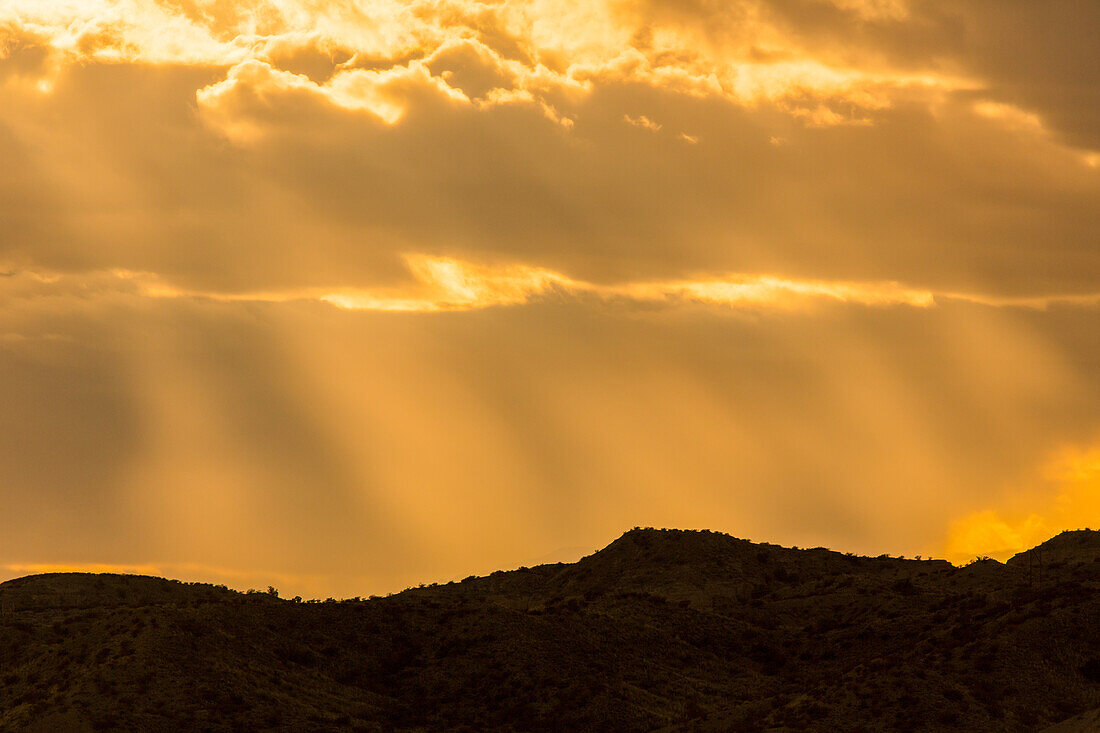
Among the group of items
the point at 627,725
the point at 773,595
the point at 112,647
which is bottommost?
the point at 627,725

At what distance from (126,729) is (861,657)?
2296 inches

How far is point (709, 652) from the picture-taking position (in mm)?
105438

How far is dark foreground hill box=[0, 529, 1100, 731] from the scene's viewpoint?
3063 inches

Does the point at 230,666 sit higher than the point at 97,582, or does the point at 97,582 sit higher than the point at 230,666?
the point at 97,582

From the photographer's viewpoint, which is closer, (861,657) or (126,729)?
(126,729)

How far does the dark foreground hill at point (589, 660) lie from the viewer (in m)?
77.8

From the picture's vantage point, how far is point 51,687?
84375mm

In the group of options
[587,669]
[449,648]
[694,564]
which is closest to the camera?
[587,669]

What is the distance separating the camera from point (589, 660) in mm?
94938

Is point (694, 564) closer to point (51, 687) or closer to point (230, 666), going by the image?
point (230, 666)

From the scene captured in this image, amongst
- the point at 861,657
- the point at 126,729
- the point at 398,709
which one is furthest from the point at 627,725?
the point at 126,729

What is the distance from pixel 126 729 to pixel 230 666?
36.2 ft

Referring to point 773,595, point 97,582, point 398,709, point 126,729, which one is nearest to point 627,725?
point 398,709

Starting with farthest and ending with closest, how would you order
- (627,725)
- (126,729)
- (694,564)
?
(694,564) → (627,725) → (126,729)
